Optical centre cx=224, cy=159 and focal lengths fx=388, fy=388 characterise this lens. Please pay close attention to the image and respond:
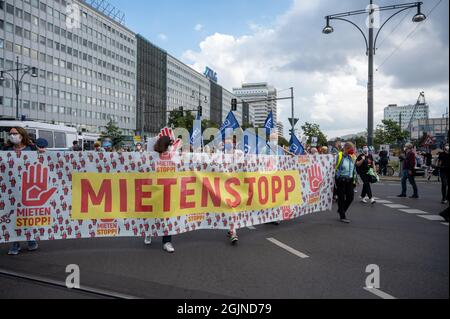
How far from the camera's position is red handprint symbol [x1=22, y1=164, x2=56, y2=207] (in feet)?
20.0

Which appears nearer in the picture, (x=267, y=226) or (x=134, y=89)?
(x=267, y=226)

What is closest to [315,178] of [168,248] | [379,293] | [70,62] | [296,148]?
[296,148]

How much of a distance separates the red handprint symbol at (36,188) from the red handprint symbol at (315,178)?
5.30 metres

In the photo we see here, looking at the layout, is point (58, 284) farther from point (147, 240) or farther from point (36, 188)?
point (147, 240)

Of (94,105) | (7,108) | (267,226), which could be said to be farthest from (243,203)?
(94,105)

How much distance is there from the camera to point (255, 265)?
5383 millimetres

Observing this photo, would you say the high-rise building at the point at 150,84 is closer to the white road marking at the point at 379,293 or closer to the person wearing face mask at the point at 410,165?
the person wearing face mask at the point at 410,165

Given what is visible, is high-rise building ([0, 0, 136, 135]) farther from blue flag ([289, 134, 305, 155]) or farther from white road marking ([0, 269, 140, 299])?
white road marking ([0, 269, 140, 299])

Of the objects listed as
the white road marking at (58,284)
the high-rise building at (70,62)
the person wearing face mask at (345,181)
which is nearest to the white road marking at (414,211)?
the person wearing face mask at (345,181)
